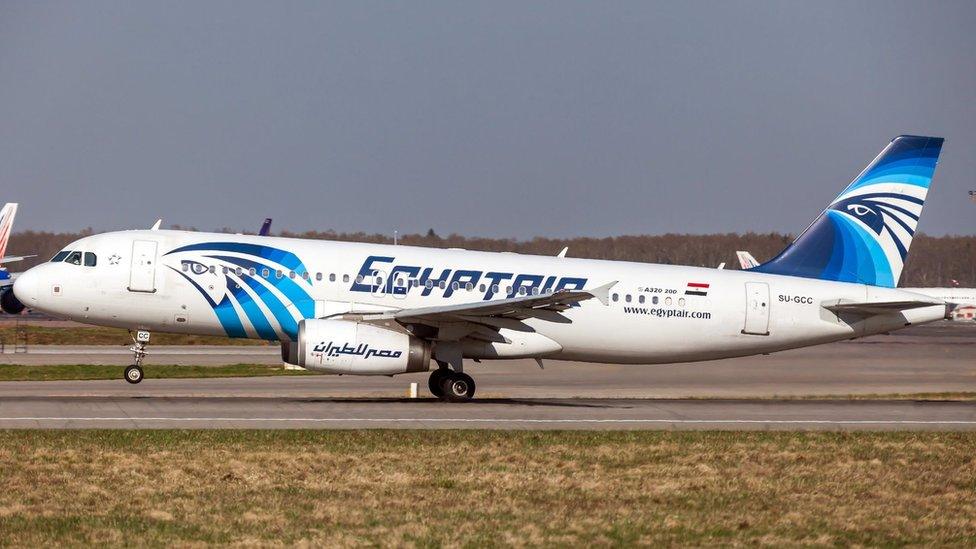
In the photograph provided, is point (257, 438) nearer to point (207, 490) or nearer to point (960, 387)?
point (207, 490)

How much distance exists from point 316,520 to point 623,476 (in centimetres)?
534

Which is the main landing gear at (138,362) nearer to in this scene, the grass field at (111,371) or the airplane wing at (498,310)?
the airplane wing at (498,310)

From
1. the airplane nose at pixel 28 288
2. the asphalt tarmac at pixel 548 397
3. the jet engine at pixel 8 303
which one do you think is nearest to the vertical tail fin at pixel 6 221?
the jet engine at pixel 8 303

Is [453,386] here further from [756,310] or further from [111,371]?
[111,371]

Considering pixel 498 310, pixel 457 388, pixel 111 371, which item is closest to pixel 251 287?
pixel 457 388

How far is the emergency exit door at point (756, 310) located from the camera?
32156 millimetres

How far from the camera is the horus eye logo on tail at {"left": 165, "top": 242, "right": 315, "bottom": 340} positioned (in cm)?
2962

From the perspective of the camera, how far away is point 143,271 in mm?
29891

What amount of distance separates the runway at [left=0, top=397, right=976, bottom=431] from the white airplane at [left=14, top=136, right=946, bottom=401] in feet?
4.61

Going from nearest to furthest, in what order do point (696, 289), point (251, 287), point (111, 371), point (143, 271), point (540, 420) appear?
point (540, 420), point (251, 287), point (143, 271), point (696, 289), point (111, 371)

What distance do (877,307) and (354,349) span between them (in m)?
13.4

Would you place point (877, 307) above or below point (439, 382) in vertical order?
above

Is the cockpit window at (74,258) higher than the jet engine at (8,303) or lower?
higher

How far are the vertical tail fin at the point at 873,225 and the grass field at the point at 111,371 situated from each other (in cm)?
1909
